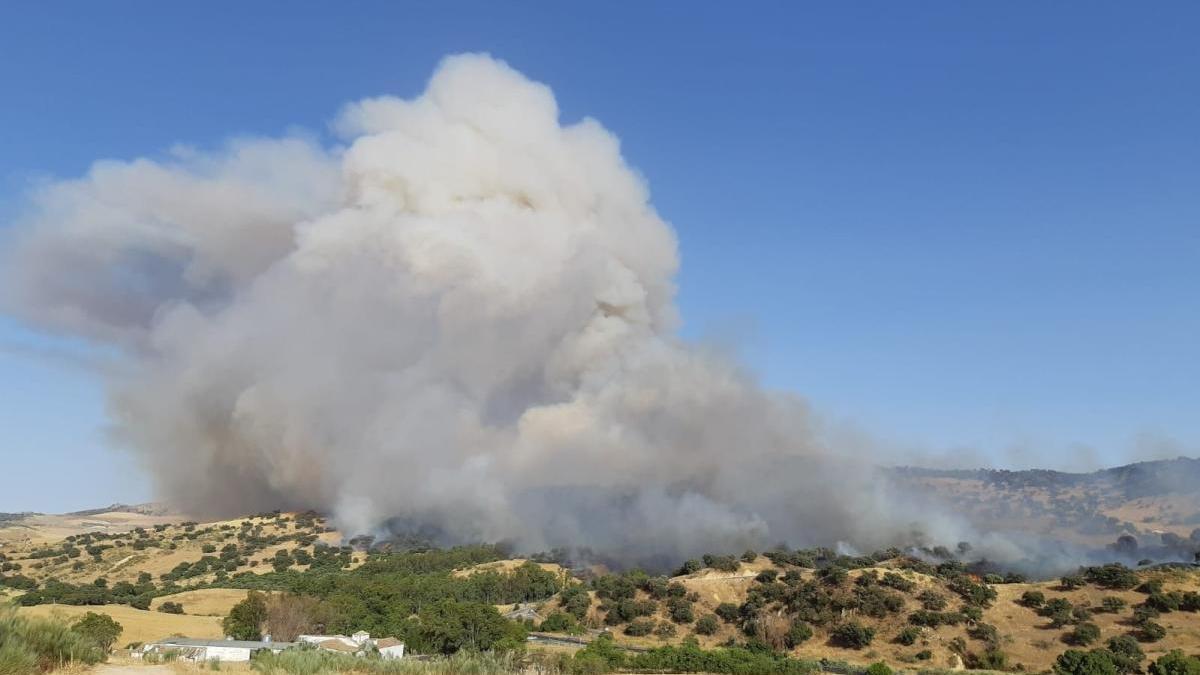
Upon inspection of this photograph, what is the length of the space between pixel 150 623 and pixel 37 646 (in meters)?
42.6

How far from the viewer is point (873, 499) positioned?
9225 centimetres

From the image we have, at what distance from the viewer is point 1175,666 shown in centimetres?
3506

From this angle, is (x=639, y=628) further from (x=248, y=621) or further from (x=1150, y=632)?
(x=1150, y=632)

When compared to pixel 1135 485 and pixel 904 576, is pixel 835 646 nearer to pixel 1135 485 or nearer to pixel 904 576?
pixel 904 576

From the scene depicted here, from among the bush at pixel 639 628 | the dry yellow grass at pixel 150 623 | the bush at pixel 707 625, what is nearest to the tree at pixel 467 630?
the bush at pixel 639 628

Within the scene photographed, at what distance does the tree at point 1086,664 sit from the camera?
119 ft

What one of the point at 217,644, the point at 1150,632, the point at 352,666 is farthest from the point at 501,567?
the point at 352,666

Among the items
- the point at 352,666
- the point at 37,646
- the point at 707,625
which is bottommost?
the point at 707,625

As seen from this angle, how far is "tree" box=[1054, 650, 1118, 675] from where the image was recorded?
36.2m

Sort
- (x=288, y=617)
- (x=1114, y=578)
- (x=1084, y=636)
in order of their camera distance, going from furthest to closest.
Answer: (x=1114, y=578) → (x=288, y=617) → (x=1084, y=636)

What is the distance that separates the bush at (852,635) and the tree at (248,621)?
33.8m

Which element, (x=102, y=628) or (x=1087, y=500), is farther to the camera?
(x=1087, y=500)

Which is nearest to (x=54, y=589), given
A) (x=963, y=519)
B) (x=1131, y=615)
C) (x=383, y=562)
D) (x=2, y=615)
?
(x=383, y=562)

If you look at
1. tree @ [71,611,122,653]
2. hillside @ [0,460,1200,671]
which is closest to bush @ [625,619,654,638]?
hillside @ [0,460,1200,671]
